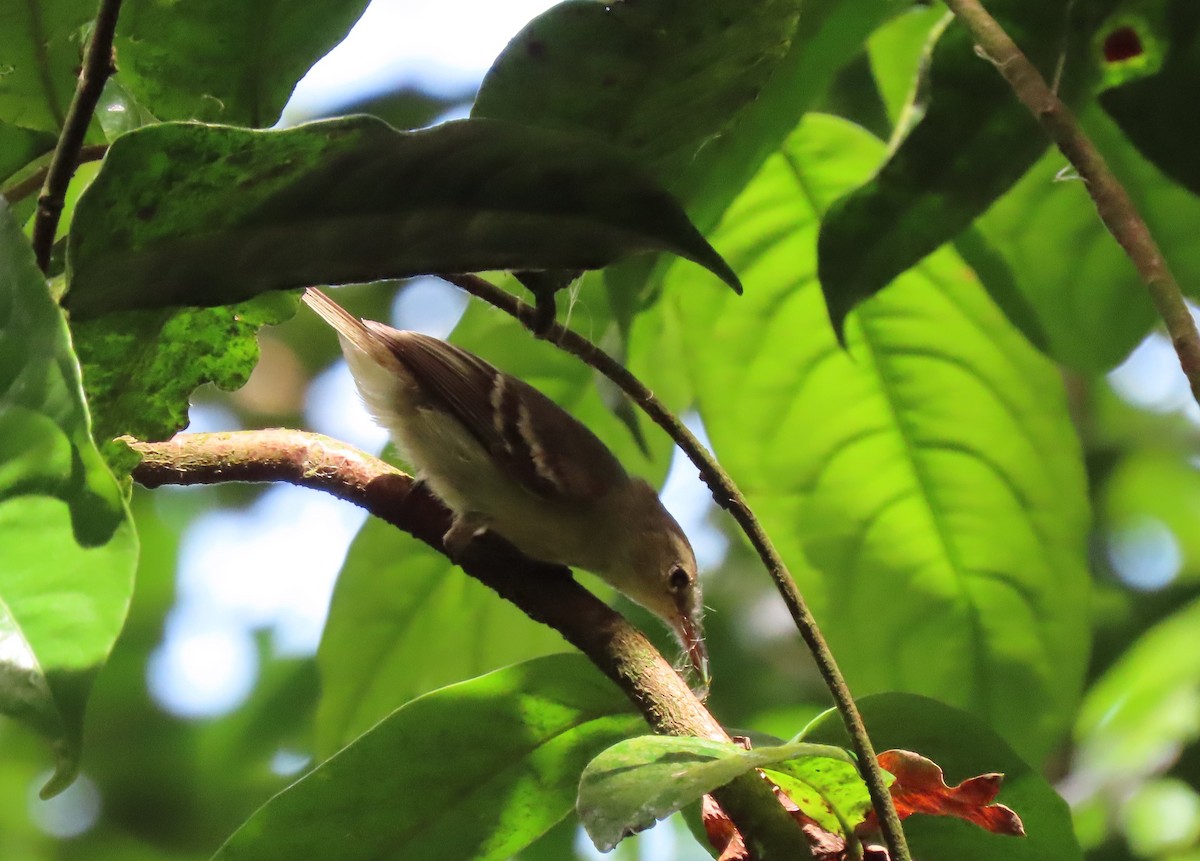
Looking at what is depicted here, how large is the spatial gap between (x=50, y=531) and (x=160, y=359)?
0.39m

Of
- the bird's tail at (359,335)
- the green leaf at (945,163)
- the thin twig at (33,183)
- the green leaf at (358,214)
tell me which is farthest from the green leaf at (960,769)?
the bird's tail at (359,335)

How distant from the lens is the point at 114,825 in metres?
4.08

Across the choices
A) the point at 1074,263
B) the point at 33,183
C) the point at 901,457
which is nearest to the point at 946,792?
the point at 901,457

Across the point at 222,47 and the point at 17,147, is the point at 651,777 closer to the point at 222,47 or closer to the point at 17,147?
the point at 222,47

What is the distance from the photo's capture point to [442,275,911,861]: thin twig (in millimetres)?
996

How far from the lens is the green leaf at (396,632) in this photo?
216cm

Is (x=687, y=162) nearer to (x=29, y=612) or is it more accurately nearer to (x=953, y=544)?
(x=29, y=612)

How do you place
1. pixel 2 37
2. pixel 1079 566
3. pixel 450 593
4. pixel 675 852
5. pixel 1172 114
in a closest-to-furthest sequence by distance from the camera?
pixel 2 37
pixel 1172 114
pixel 1079 566
pixel 450 593
pixel 675 852

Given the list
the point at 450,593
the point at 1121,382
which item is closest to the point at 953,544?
the point at 450,593

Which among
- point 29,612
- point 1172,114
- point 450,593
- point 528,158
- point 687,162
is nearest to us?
Result: point 29,612

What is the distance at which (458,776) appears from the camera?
1317mm

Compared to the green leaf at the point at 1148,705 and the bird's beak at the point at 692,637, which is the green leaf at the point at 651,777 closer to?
the bird's beak at the point at 692,637

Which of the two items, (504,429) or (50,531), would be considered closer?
(50,531)

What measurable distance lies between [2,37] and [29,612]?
0.78m
